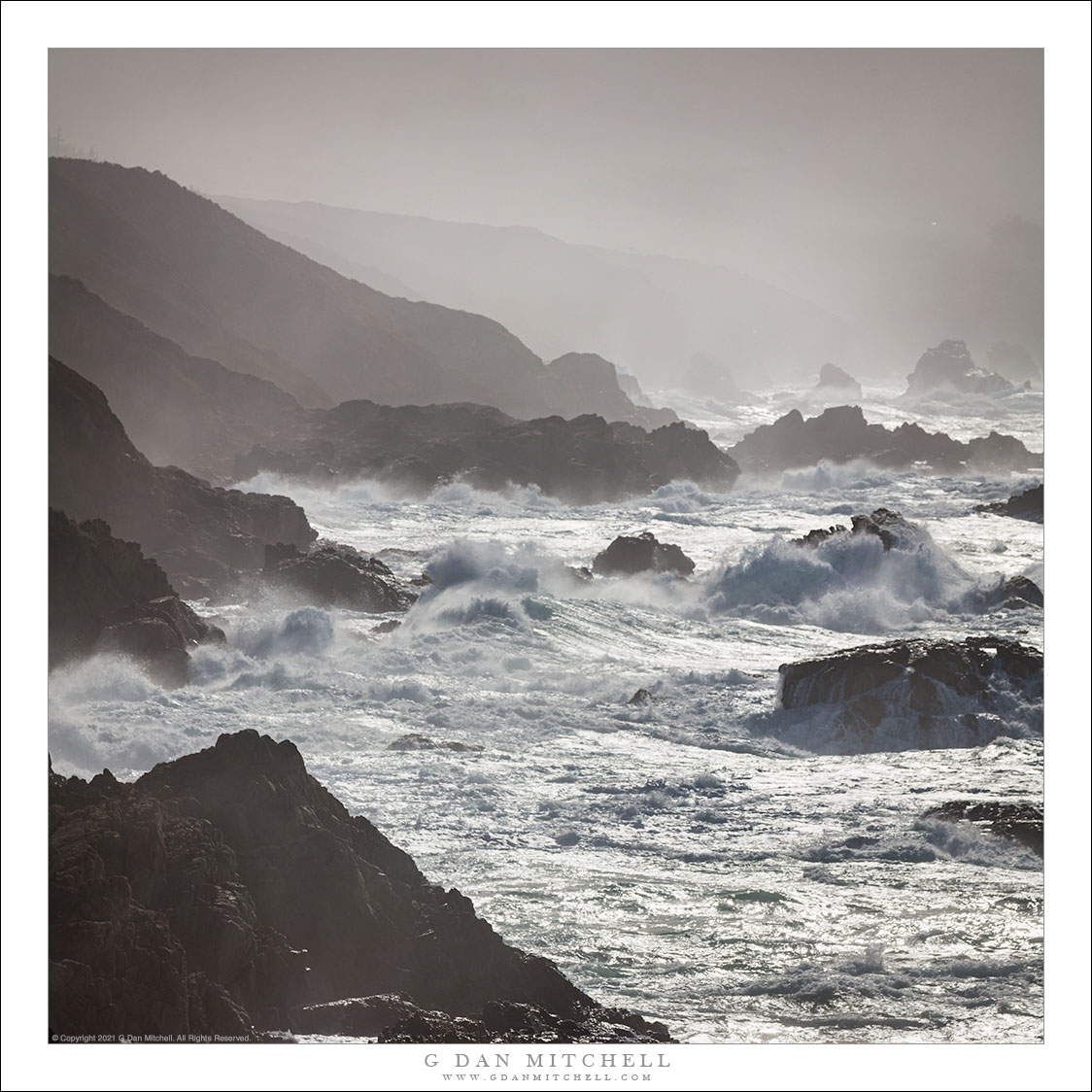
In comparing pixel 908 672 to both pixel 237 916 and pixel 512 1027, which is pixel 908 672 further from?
pixel 237 916

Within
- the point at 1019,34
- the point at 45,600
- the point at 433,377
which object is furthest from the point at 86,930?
the point at 1019,34

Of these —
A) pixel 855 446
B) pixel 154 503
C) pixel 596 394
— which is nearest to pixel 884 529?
pixel 855 446

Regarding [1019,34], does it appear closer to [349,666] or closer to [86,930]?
[349,666]

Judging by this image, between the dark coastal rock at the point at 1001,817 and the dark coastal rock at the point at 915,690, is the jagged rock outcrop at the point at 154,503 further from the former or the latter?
the dark coastal rock at the point at 1001,817

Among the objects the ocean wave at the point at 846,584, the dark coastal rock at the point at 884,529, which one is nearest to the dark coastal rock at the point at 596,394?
the ocean wave at the point at 846,584

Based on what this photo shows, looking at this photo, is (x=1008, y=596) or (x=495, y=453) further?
(x=495, y=453)

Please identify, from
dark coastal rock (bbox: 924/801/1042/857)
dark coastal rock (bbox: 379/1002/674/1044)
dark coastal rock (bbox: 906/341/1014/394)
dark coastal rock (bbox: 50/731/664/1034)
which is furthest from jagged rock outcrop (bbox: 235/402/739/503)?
dark coastal rock (bbox: 379/1002/674/1044)
